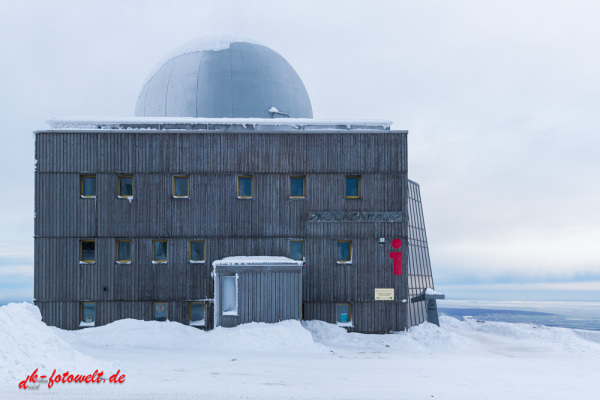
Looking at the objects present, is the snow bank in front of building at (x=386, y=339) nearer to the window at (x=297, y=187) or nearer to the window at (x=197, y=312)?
the window at (x=197, y=312)

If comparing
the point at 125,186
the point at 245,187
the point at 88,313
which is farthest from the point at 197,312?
the point at 125,186

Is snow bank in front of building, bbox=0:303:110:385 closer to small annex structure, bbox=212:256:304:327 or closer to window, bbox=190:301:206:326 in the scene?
small annex structure, bbox=212:256:304:327

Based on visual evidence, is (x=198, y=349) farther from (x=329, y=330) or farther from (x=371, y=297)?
(x=371, y=297)

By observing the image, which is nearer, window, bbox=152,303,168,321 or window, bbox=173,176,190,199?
window, bbox=152,303,168,321

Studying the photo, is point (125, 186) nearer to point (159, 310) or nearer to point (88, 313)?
point (159, 310)

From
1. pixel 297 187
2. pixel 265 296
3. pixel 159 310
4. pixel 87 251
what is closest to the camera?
pixel 265 296

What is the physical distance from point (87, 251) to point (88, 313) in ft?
9.53

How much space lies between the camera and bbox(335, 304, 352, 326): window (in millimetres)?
27703

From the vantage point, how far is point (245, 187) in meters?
27.9

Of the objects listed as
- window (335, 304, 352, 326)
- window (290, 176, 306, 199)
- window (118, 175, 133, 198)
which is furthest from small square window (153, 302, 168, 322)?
window (335, 304, 352, 326)

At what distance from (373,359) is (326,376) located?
5.02 m

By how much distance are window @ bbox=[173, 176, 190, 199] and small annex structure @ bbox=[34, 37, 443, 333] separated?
48 mm

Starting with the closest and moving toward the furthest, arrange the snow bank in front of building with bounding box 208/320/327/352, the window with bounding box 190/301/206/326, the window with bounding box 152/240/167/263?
the snow bank in front of building with bounding box 208/320/327/352, the window with bounding box 190/301/206/326, the window with bounding box 152/240/167/263

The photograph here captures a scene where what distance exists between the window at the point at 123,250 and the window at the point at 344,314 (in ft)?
33.4
